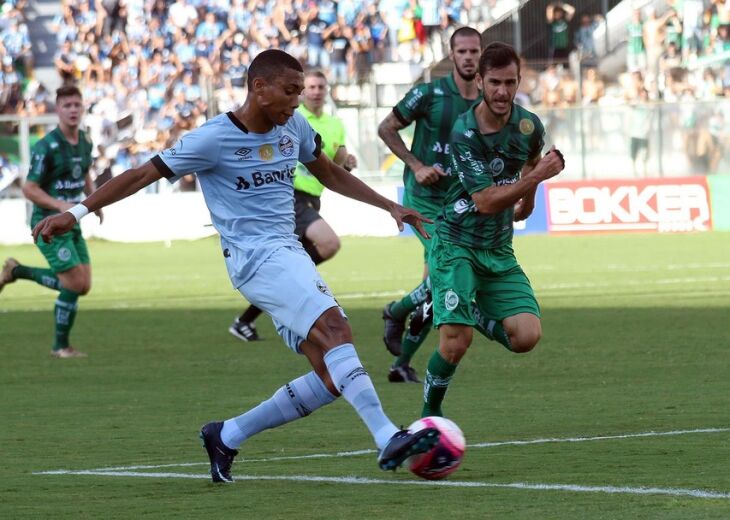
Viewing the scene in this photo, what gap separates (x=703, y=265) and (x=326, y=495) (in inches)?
640

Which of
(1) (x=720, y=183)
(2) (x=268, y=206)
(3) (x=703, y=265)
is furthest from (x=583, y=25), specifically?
(2) (x=268, y=206)

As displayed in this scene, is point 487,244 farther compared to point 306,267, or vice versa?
point 487,244

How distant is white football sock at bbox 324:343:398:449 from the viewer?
702cm

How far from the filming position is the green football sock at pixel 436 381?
8367 millimetres

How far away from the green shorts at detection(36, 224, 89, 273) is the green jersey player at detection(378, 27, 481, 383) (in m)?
3.74

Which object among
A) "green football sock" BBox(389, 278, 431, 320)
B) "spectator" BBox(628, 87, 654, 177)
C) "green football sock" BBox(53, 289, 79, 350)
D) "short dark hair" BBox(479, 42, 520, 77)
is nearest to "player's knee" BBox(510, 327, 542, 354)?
"short dark hair" BBox(479, 42, 520, 77)

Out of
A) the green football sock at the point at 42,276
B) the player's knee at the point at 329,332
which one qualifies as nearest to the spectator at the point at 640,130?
the green football sock at the point at 42,276

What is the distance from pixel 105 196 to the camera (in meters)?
7.14

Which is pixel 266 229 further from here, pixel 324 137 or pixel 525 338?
pixel 324 137

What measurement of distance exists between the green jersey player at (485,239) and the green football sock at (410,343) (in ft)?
8.00

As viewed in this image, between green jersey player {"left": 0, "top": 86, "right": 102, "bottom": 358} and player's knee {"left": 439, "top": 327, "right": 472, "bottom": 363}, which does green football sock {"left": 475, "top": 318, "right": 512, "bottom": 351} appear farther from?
green jersey player {"left": 0, "top": 86, "right": 102, "bottom": 358}

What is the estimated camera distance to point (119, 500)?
22.4 feet

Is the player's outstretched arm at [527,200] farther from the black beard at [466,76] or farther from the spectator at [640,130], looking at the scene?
the spectator at [640,130]

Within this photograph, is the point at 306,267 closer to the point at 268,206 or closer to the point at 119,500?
the point at 268,206
